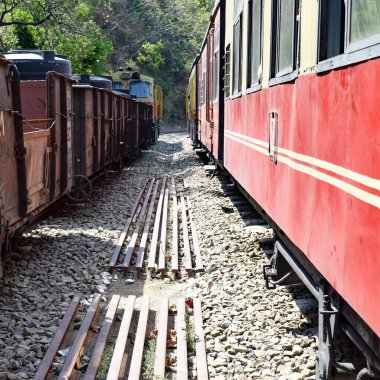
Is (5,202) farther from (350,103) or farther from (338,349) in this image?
(350,103)

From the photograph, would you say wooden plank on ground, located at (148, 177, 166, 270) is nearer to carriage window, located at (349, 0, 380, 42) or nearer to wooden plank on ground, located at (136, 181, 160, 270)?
wooden plank on ground, located at (136, 181, 160, 270)

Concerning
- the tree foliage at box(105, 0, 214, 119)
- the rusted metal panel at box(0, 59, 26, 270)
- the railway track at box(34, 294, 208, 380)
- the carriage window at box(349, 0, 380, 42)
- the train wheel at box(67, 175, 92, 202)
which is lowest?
the railway track at box(34, 294, 208, 380)

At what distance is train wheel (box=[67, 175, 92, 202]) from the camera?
10727 millimetres

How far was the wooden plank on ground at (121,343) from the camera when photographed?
4223mm

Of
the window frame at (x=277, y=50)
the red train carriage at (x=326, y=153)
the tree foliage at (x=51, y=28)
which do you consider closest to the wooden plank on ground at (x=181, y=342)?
Answer: the red train carriage at (x=326, y=153)

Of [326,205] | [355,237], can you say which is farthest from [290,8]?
[355,237]

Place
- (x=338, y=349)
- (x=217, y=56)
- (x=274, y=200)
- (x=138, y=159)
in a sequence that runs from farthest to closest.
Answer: (x=138, y=159), (x=217, y=56), (x=274, y=200), (x=338, y=349)

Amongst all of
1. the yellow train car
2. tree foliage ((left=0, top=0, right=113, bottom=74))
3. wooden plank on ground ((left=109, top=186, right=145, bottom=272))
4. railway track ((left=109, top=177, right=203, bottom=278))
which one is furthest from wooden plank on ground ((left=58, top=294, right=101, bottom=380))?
the yellow train car

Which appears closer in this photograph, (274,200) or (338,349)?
(338,349)

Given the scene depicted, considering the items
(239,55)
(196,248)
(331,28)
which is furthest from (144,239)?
(331,28)

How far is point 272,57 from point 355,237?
263cm

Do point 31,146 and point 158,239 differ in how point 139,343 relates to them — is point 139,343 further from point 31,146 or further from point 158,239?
point 158,239

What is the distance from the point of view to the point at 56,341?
469 cm

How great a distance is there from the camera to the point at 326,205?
3.05 metres
